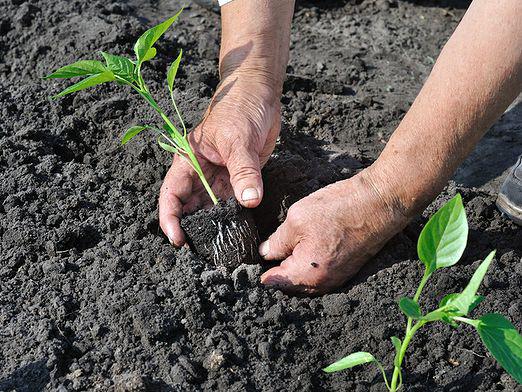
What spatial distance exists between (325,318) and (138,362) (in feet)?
1.89

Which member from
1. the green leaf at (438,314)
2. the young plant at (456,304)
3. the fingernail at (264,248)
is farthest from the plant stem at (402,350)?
the fingernail at (264,248)

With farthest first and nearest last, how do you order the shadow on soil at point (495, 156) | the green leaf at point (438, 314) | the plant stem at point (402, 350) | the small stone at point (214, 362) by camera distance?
the shadow on soil at point (495, 156) → the small stone at point (214, 362) → the plant stem at point (402, 350) → the green leaf at point (438, 314)

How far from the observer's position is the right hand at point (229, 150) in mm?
2428

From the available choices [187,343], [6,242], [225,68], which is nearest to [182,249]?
[187,343]

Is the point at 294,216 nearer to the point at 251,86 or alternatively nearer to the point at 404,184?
the point at 404,184

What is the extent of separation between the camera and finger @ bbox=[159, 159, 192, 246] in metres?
2.43

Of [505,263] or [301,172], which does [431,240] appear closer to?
[505,263]

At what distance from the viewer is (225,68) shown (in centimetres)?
281

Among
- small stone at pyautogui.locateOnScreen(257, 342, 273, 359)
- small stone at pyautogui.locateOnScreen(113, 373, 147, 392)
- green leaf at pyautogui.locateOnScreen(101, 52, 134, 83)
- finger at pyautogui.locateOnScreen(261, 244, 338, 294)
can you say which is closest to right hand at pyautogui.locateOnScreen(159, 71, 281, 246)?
finger at pyautogui.locateOnScreen(261, 244, 338, 294)

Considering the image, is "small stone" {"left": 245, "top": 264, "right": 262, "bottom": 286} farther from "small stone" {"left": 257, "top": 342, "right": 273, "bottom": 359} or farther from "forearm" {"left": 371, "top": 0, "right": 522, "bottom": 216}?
"forearm" {"left": 371, "top": 0, "right": 522, "bottom": 216}

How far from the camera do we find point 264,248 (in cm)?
249

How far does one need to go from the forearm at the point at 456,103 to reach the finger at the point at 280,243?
1.11 ft

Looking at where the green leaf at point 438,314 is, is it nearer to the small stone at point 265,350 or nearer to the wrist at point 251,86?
the small stone at point 265,350

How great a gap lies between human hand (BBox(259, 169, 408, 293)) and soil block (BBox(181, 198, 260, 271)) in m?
0.13
